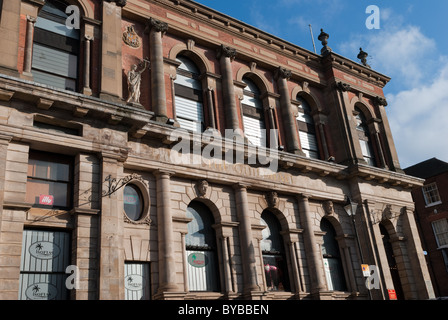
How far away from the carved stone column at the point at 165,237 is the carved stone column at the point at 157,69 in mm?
2729

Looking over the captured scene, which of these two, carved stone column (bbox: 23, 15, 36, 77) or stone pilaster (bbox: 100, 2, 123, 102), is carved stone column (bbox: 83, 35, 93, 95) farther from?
carved stone column (bbox: 23, 15, 36, 77)

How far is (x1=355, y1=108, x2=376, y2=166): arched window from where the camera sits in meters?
25.6

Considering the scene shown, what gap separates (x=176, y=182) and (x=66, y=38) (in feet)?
22.7

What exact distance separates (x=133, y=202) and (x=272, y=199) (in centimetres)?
642

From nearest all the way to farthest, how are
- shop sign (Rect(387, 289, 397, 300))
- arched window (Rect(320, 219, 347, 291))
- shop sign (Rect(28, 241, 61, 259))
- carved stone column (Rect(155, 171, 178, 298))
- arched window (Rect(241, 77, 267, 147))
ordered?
shop sign (Rect(28, 241, 61, 259)), carved stone column (Rect(155, 171, 178, 298)), shop sign (Rect(387, 289, 397, 300)), arched window (Rect(320, 219, 347, 291)), arched window (Rect(241, 77, 267, 147))

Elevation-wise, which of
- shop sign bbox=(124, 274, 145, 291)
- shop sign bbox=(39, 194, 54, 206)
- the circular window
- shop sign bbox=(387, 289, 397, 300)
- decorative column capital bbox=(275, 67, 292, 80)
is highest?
decorative column capital bbox=(275, 67, 292, 80)

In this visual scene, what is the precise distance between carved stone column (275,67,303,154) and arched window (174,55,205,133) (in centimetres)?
464

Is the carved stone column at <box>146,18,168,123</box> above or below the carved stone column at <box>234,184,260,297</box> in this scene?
above

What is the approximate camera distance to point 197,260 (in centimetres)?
→ 1688

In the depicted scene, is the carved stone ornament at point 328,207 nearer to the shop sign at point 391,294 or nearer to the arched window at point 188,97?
the shop sign at point 391,294

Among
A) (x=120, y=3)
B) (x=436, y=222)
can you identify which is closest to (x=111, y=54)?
(x=120, y=3)

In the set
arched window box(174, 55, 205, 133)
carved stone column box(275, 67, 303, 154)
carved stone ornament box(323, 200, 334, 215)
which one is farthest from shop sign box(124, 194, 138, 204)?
carved stone ornament box(323, 200, 334, 215)

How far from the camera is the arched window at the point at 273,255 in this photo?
61.1 ft

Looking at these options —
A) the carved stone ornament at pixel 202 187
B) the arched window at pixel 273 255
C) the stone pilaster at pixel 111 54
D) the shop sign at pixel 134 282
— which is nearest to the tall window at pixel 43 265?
the shop sign at pixel 134 282
